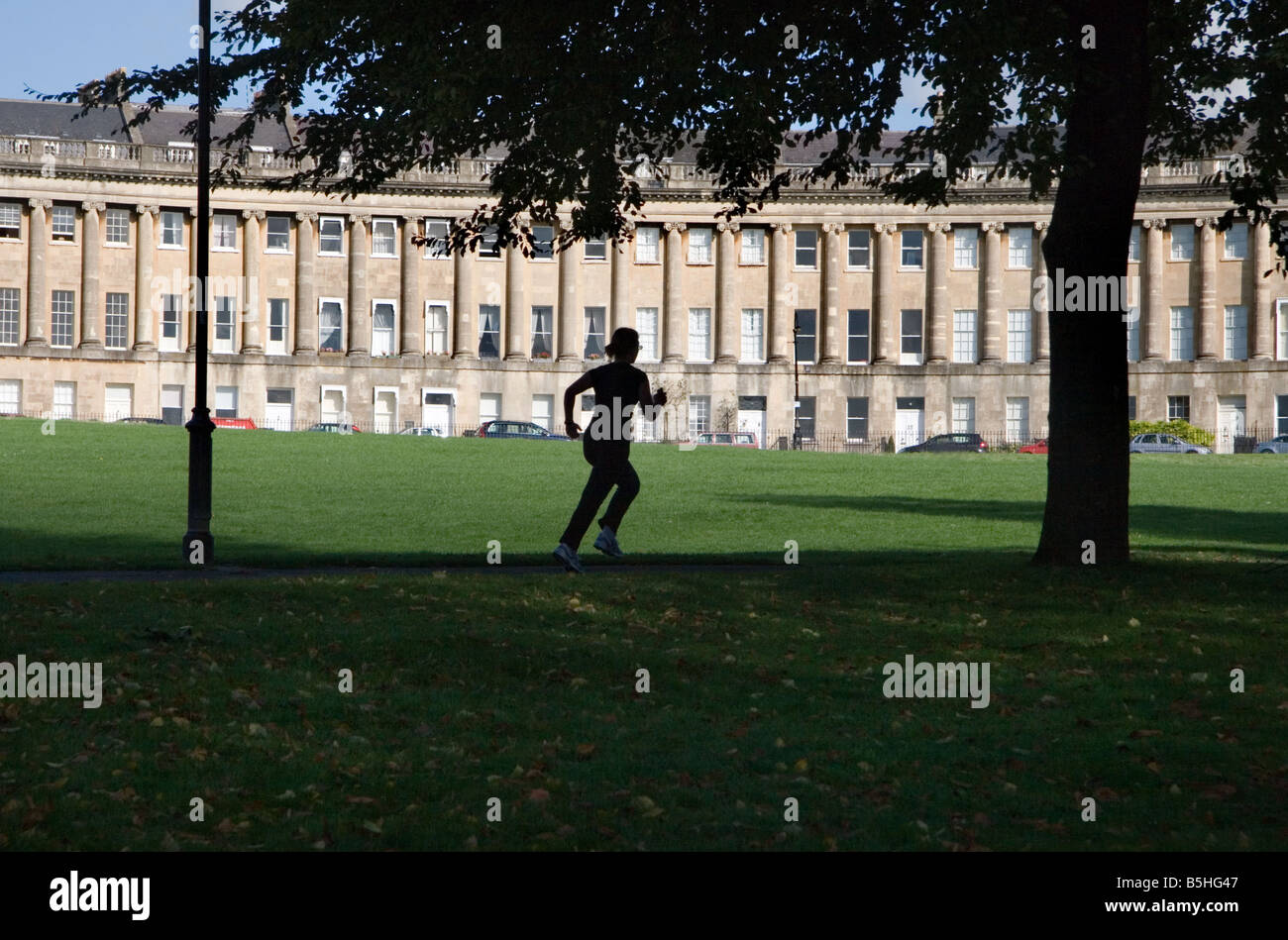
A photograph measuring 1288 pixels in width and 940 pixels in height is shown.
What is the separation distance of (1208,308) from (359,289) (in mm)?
45943

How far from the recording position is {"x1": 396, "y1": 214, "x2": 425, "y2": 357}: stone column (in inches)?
3248

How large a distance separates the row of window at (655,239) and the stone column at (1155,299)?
2.86 feet

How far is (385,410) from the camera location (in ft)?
269

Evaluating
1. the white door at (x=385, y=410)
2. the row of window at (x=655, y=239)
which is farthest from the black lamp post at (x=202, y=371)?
the white door at (x=385, y=410)

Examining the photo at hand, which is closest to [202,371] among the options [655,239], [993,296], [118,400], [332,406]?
[332,406]

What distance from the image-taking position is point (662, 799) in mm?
7418

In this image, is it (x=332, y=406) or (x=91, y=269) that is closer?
(x=91, y=269)

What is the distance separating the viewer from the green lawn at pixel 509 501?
22703mm

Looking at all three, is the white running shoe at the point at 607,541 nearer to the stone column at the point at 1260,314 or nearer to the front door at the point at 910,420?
the front door at the point at 910,420

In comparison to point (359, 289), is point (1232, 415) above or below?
below

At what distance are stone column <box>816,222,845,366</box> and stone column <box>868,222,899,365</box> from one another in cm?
201

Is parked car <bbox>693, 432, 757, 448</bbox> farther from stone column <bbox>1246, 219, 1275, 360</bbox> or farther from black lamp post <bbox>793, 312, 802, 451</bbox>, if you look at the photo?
stone column <bbox>1246, 219, 1275, 360</bbox>

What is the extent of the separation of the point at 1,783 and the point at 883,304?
79372 mm

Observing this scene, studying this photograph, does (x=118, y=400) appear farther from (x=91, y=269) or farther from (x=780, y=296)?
(x=780, y=296)
